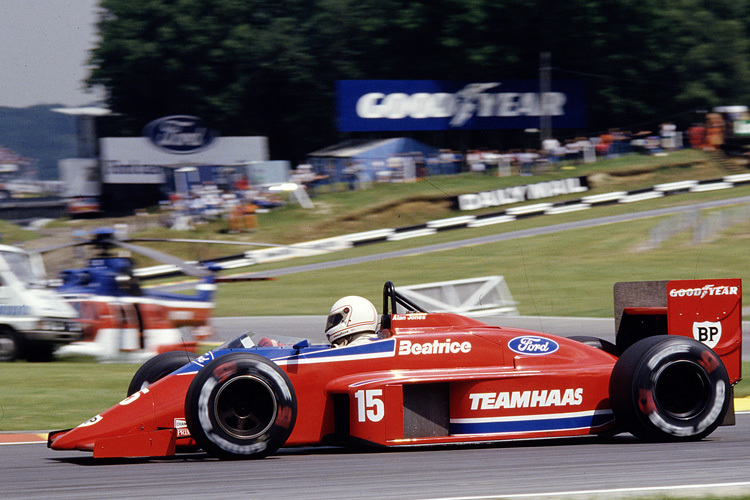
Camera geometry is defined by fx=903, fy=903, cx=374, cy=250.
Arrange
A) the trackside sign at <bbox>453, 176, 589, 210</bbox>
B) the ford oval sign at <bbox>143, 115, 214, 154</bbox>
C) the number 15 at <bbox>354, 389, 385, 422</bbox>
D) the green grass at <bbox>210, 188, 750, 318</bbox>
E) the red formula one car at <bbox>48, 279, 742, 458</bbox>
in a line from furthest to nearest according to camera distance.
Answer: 1. the ford oval sign at <bbox>143, 115, 214, 154</bbox>
2. the trackside sign at <bbox>453, 176, 589, 210</bbox>
3. the green grass at <bbox>210, 188, 750, 318</bbox>
4. the number 15 at <bbox>354, 389, 385, 422</bbox>
5. the red formula one car at <bbox>48, 279, 742, 458</bbox>

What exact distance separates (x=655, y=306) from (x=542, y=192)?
74.9 feet

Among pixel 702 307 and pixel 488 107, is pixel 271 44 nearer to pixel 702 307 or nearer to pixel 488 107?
pixel 488 107

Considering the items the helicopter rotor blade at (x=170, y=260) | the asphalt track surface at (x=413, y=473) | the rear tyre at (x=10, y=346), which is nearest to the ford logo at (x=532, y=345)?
the asphalt track surface at (x=413, y=473)

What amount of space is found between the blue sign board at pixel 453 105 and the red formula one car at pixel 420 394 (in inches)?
1113

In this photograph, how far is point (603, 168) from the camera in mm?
30078

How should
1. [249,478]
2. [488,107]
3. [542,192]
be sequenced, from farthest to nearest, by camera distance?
[488,107] → [542,192] → [249,478]

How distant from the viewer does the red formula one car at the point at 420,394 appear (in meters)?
5.18

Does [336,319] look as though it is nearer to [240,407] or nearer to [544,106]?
[240,407]

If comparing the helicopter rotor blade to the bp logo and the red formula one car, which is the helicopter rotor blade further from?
the bp logo

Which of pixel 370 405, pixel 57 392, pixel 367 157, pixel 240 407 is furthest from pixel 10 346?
pixel 367 157

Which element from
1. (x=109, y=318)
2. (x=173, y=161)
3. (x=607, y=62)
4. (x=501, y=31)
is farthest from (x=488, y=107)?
(x=109, y=318)

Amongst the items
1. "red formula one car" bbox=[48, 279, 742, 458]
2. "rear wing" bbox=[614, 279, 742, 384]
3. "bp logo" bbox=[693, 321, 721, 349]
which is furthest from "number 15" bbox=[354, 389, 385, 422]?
"bp logo" bbox=[693, 321, 721, 349]

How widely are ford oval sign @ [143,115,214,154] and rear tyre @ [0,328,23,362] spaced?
2175 centimetres

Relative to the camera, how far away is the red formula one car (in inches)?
204
